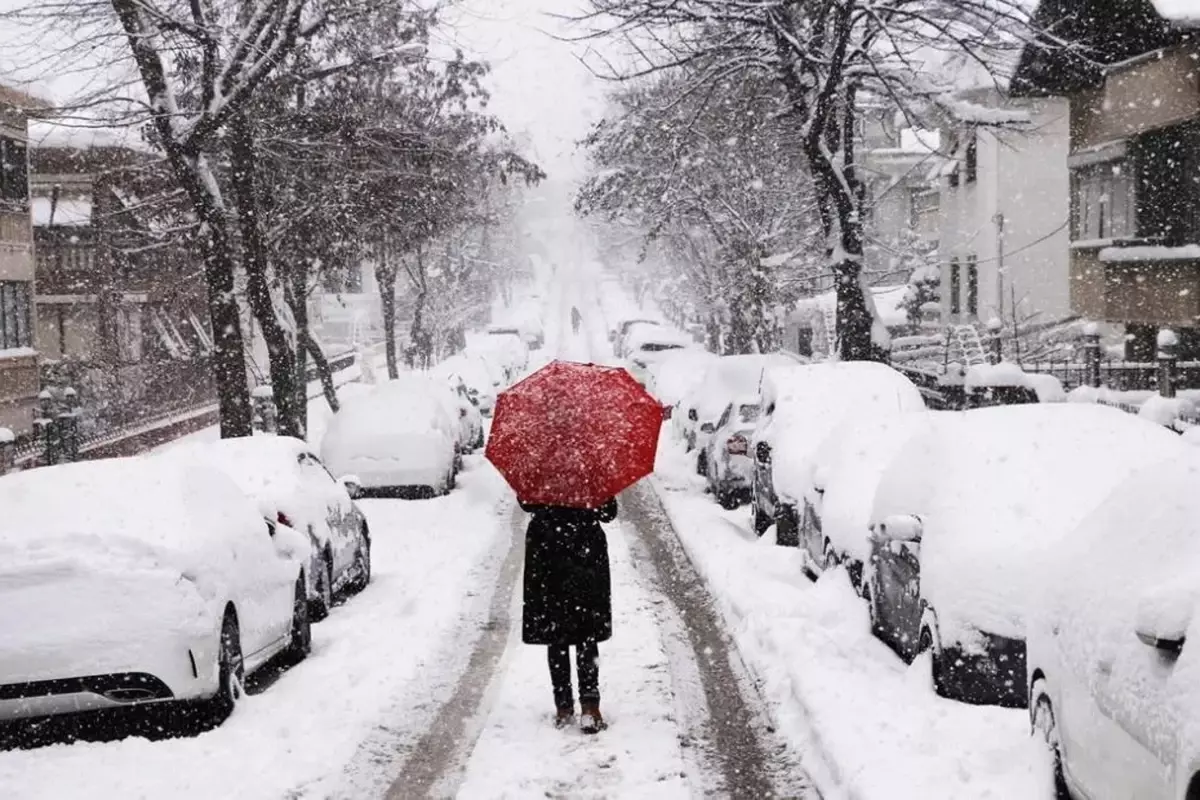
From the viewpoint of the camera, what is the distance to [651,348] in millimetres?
44188

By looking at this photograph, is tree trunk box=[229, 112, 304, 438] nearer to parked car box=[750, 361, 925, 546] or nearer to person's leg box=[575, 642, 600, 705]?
parked car box=[750, 361, 925, 546]

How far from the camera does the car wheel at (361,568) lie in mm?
13148

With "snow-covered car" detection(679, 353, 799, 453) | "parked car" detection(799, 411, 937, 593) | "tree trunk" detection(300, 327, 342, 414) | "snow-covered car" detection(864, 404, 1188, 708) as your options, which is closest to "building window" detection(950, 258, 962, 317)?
"tree trunk" detection(300, 327, 342, 414)

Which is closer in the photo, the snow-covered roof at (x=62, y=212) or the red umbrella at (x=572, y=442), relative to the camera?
the red umbrella at (x=572, y=442)

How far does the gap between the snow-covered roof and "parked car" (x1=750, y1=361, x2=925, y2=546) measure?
25784 mm

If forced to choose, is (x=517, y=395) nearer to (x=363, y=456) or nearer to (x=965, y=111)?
(x=363, y=456)

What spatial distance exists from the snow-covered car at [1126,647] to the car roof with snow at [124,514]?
4.84 meters

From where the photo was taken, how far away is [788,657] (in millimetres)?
9523

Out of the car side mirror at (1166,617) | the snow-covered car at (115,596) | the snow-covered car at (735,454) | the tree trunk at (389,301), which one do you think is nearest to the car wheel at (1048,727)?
the car side mirror at (1166,617)

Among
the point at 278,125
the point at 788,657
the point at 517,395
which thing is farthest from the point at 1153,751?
the point at 278,125

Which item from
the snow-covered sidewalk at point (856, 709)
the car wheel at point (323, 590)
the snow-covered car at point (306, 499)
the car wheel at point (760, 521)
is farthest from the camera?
the car wheel at point (760, 521)

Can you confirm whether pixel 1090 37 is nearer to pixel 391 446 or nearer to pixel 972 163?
pixel 391 446

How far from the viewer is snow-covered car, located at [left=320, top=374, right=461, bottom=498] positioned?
64.7 feet

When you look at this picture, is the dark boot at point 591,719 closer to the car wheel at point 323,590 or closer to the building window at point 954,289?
the car wheel at point 323,590
